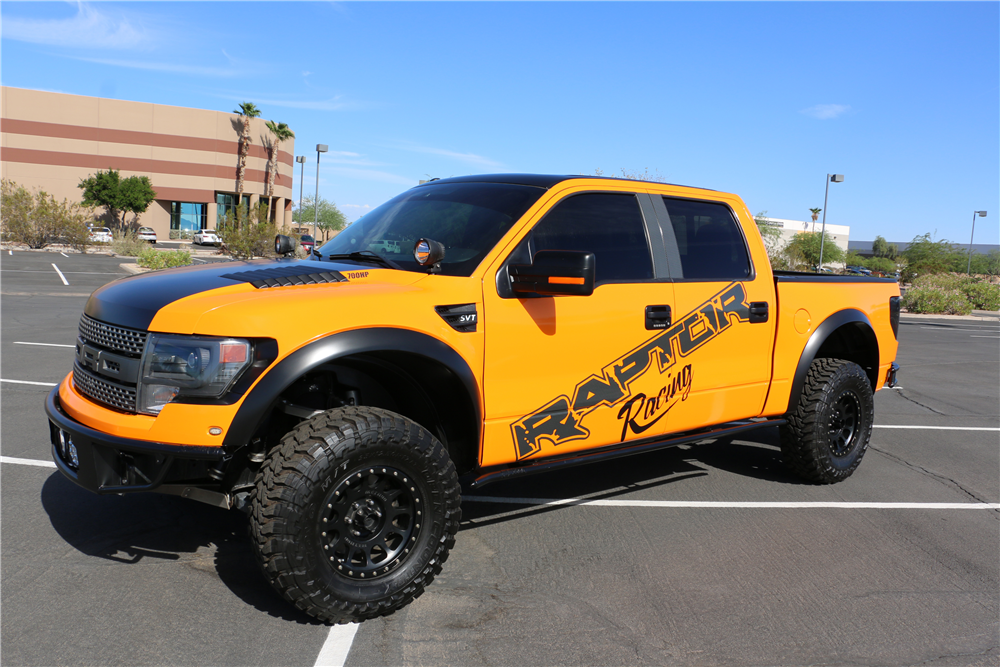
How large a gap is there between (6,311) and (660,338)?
14.1 meters

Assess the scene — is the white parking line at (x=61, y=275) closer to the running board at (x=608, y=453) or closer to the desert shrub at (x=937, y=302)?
the running board at (x=608, y=453)

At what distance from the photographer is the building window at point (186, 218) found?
7156 cm

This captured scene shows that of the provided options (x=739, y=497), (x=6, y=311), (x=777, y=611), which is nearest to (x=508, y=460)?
(x=777, y=611)

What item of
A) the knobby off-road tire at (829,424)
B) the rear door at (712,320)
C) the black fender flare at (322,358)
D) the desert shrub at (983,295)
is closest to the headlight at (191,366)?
the black fender flare at (322,358)

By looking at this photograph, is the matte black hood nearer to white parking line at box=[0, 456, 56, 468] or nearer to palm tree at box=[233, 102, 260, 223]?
white parking line at box=[0, 456, 56, 468]

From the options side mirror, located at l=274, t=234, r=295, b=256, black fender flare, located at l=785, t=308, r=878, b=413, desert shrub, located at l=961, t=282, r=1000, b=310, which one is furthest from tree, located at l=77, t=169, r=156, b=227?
black fender flare, located at l=785, t=308, r=878, b=413

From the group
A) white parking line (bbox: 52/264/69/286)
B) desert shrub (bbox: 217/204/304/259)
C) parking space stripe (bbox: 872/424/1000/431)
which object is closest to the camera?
parking space stripe (bbox: 872/424/1000/431)

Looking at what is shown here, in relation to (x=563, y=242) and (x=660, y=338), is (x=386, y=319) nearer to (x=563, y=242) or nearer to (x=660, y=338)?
(x=563, y=242)

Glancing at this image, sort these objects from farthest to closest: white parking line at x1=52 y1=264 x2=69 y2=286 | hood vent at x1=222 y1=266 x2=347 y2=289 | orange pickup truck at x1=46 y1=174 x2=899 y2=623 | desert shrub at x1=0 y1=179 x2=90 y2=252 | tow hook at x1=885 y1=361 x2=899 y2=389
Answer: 1. desert shrub at x1=0 y1=179 x2=90 y2=252
2. white parking line at x1=52 y1=264 x2=69 y2=286
3. tow hook at x1=885 y1=361 x2=899 y2=389
4. hood vent at x1=222 y1=266 x2=347 y2=289
5. orange pickup truck at x1=46 y1=174 x2=899 y2=623

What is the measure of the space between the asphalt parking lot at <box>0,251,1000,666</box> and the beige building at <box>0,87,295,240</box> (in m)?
69.4

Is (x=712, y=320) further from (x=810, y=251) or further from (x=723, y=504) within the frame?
(x=810, y=251)

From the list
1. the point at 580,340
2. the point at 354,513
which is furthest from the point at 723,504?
the point at 354,513

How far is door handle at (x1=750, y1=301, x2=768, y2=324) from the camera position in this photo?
16.3ft

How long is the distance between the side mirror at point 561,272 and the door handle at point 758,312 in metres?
1.85
